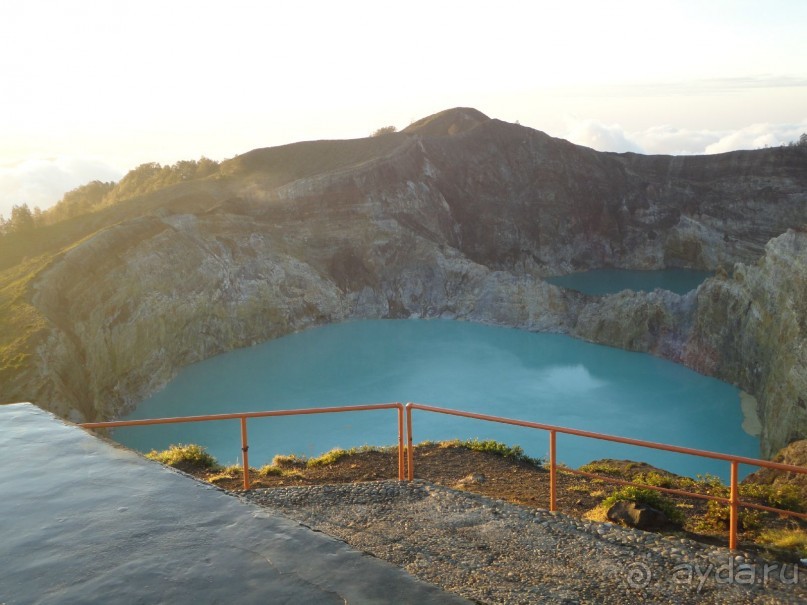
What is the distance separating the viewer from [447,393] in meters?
37.4

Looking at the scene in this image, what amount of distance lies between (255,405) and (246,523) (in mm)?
32287

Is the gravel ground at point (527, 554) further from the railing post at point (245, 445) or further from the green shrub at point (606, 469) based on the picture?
the green shrub at point (606, 469)

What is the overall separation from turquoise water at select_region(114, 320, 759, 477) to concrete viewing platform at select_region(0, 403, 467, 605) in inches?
902

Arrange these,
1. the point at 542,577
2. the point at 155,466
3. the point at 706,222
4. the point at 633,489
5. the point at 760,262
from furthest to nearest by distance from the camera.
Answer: the point at 706,222
the point at 760,262
the point at 633,489
the point at 542,577
the point at 155,466

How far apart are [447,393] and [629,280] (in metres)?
41.3

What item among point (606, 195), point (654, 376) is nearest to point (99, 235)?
point (654, 376)

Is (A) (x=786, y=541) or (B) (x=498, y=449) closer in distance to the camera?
(A) (x=786, y=541)

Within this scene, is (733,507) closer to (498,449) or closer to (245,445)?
(245,445)

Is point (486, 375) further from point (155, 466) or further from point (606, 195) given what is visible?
point (606, 195)

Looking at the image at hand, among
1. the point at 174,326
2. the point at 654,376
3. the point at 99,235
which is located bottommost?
the point at 654,376

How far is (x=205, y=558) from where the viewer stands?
3.15 m

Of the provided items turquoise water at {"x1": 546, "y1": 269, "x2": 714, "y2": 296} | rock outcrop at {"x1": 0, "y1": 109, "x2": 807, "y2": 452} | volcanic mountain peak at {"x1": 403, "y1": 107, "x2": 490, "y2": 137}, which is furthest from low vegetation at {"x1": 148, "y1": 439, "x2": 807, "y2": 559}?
volcanic mountain peak at {"x1": 403, "y1": 107, "x2": 490, "y2": 137}
